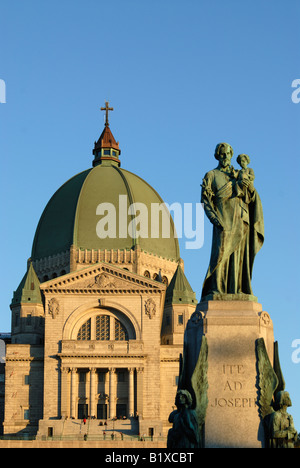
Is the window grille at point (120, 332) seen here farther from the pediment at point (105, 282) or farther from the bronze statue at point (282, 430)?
the bronze statue at point (282, 430)

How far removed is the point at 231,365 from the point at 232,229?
2.64m

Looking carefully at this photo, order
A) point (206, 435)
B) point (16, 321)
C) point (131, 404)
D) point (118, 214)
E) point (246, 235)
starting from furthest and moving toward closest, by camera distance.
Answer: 1. point (118, 214)
2. point (16, 321)
3. point (131, 404)
4. point (246, 235)
5. point (206, 435)

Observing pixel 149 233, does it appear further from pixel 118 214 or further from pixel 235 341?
pixel 235 341

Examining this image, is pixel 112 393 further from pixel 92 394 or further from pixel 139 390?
pixel 139 390

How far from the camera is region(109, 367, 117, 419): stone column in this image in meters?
82.8

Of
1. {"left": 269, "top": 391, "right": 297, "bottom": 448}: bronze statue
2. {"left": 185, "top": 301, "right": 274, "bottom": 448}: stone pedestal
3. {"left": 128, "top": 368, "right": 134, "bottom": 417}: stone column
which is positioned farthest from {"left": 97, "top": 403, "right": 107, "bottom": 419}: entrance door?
{"left": 269, "top": 391, "right": 297, "bottom": 448}: bronze statue

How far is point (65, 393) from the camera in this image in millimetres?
83250

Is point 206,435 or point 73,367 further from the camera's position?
point 73,367

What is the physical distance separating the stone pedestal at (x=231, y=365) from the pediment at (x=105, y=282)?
6955 centimetres

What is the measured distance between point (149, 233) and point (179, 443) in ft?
278

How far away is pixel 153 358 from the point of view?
84875 mm

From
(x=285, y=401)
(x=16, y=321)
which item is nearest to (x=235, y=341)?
(x=285, y=401)

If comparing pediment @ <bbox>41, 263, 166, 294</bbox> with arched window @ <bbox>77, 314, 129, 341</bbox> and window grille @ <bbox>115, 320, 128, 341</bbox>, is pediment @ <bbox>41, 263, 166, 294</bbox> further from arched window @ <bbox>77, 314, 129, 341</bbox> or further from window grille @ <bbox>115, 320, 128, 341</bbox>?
window grille @ <bbox>115, 320, 128, 341</bbox>

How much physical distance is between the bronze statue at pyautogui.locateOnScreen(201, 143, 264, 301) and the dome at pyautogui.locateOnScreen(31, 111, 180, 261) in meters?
80.7
